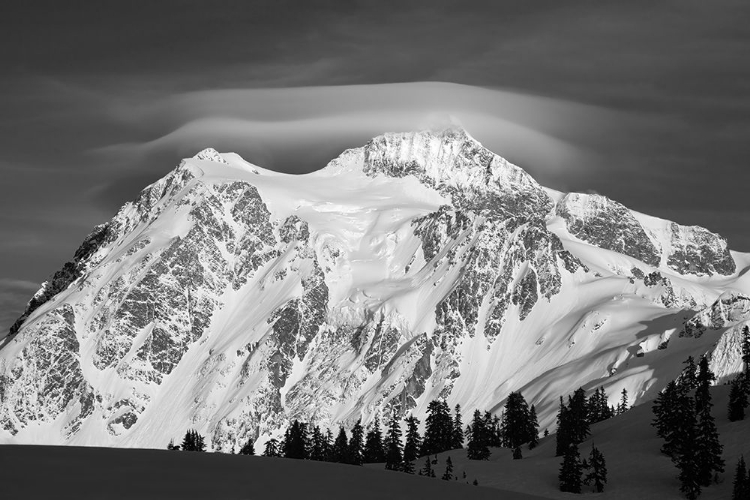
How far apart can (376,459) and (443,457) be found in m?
23.6

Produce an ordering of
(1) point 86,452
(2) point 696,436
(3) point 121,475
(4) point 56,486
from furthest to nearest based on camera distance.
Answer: (2) point 696,436 → (1) point 86,452 → (3) point 121,475 → (4) point 56,486

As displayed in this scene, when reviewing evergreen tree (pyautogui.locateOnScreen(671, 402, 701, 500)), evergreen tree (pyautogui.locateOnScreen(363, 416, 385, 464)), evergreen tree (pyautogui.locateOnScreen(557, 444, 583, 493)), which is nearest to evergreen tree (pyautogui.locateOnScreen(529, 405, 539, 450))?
evergreen tree (pyautogui.locateOnScreen(363, 416, 385, 464))

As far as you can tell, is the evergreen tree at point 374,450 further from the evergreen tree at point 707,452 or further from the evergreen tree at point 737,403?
the evergreen tree at point 707,452

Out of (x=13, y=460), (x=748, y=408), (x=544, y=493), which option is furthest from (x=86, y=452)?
(x=748, y=408)

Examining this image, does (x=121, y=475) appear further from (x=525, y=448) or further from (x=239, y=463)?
(x=525, y=448)

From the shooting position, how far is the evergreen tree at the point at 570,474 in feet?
298

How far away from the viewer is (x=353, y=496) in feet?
75.6

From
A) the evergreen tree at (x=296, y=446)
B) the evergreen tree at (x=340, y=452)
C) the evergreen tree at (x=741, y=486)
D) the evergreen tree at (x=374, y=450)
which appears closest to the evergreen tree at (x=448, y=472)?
the evergreen tree at (x=741, y=486)

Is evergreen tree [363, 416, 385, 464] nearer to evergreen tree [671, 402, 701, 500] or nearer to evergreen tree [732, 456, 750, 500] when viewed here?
evergreen tree [671, 402, 701, 500]

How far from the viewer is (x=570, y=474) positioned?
3612 inches

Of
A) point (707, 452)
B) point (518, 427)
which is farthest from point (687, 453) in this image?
point (518, 427)

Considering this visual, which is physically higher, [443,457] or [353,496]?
[443,457]

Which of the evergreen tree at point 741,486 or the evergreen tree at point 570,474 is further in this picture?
the evergreen tree at point 570,474

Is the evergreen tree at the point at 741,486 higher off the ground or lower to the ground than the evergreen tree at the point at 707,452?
lower
